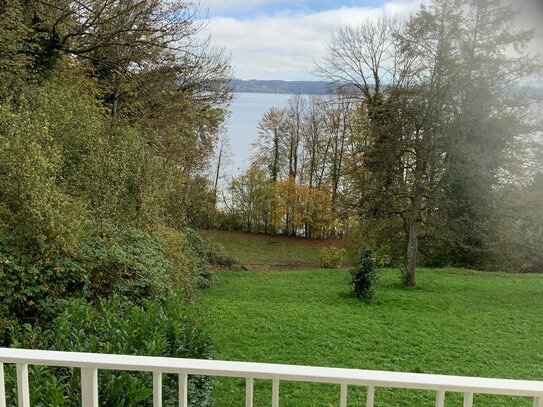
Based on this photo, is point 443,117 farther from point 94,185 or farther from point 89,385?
point 89,385

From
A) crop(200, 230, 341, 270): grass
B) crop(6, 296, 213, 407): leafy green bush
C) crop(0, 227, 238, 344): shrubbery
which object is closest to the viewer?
crop(6, 296, 213, 407): leafy green bush

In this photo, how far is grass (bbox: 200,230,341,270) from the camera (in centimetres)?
1364

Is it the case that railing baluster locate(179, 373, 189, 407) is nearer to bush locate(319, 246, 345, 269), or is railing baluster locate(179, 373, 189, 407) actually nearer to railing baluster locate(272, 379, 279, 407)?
railing baluster locate(272, 379, 279, 407)

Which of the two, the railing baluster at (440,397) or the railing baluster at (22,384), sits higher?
the railing baluster at (440,397)

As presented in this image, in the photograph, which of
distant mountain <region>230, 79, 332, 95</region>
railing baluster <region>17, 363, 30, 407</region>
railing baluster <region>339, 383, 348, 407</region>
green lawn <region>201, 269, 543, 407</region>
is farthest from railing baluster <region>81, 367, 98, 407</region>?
distant mountain <region>230, 79, 332, 95</region>

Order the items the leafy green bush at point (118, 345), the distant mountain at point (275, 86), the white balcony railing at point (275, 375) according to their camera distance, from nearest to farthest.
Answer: the white balcony railing at point (275, 375) < the leafy green bush at point (118, 345) < the distant mountain at point (275, 86)

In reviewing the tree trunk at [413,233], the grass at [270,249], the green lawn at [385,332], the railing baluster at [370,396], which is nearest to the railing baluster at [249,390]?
the railing baluster at [370,396]

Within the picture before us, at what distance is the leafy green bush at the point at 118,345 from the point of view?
1960 mm

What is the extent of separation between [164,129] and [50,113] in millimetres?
3364

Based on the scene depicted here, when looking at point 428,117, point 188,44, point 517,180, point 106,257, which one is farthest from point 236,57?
point 106,257

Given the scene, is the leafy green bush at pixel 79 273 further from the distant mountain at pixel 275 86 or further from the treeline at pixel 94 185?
the distant mountain at pixel 275 86

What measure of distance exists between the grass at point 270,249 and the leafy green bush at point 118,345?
949 cm

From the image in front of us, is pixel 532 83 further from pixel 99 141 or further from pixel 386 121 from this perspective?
pixel 99 141

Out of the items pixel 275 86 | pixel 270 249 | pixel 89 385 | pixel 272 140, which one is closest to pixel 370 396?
pixel 89 385
